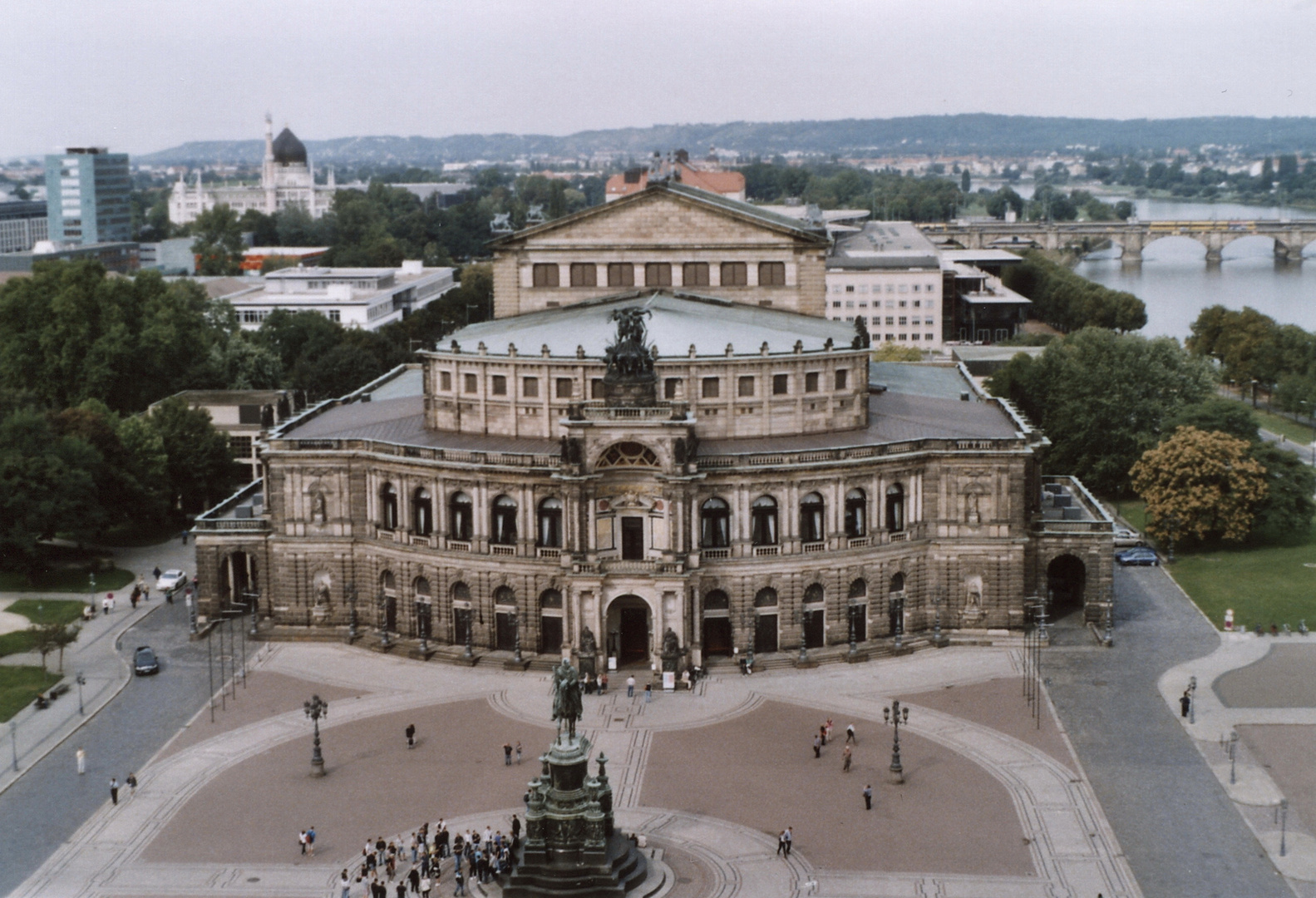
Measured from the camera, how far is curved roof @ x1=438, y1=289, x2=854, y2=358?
9628cm

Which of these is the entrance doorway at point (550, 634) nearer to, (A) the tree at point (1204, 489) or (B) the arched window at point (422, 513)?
(B) the arched window at point (422, 513)

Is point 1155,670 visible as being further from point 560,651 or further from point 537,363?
point 537,363

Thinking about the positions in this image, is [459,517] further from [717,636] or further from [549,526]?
[717,636]

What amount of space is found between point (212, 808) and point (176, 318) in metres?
90.3

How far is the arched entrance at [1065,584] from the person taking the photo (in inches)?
3944

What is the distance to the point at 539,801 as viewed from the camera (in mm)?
61344

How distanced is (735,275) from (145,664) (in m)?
41.7

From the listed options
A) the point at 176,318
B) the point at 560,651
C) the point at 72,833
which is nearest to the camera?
the point at 72,833

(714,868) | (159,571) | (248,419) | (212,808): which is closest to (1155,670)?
(714,868)

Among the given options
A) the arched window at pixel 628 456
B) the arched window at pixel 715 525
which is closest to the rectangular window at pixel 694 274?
the arched window at pixel 715 525

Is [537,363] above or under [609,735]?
above

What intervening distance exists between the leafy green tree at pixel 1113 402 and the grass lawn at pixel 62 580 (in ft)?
230

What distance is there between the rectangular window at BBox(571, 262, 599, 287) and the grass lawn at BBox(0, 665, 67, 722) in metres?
38.7

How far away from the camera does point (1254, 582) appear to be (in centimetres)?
10644
